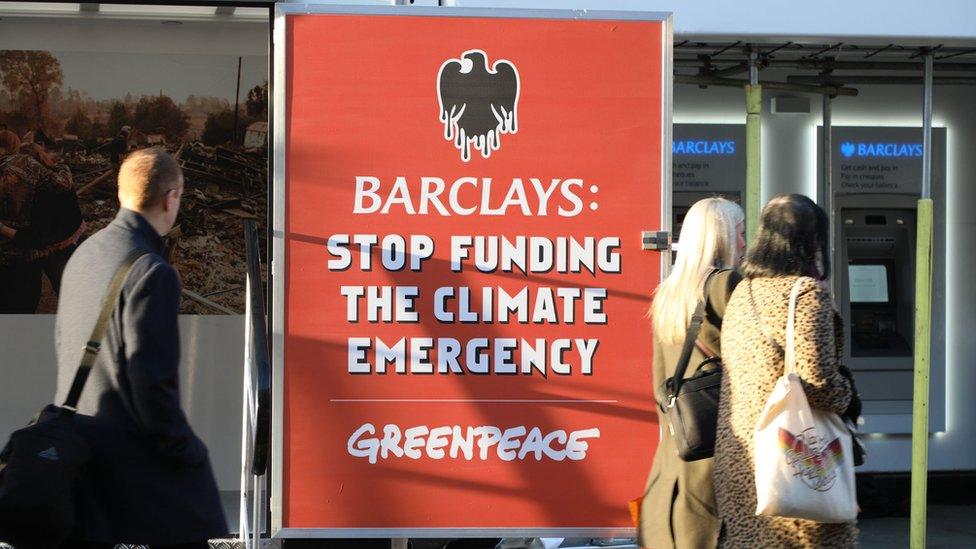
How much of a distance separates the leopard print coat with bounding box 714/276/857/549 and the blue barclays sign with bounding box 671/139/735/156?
538 centimetres

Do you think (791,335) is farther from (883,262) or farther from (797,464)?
(883,262)

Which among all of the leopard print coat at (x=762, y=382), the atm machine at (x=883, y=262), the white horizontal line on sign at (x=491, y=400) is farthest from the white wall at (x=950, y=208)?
the leopard print coat at (x=762, y=382)

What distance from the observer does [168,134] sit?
7.26 meters

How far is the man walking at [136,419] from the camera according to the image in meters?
3.04

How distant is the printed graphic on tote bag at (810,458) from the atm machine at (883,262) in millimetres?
5900

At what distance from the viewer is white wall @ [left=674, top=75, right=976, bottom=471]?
28.4ft

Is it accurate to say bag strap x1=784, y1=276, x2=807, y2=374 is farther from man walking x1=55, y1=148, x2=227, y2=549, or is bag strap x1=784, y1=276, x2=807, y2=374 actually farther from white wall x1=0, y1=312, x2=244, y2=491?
white wall x1=0, y1=312, x2=244, y2=491

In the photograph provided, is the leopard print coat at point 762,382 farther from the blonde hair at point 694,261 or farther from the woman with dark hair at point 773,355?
the blonde hair at point 694,261

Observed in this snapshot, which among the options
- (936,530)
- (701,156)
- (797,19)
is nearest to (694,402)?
(797,19)

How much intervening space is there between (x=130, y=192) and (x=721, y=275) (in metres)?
1.69

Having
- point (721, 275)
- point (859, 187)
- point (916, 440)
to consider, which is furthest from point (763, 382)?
point (859, 187)

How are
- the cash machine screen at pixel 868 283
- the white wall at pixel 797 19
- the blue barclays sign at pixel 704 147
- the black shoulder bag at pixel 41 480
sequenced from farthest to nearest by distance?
the cash machine screen at pixel 868 283, the blue barclays sign at pixel 704 147, the white wall at pixel 797 19, the black shoulder bag at pixel 41 480

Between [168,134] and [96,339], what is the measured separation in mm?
4411

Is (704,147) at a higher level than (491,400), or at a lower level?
higher
